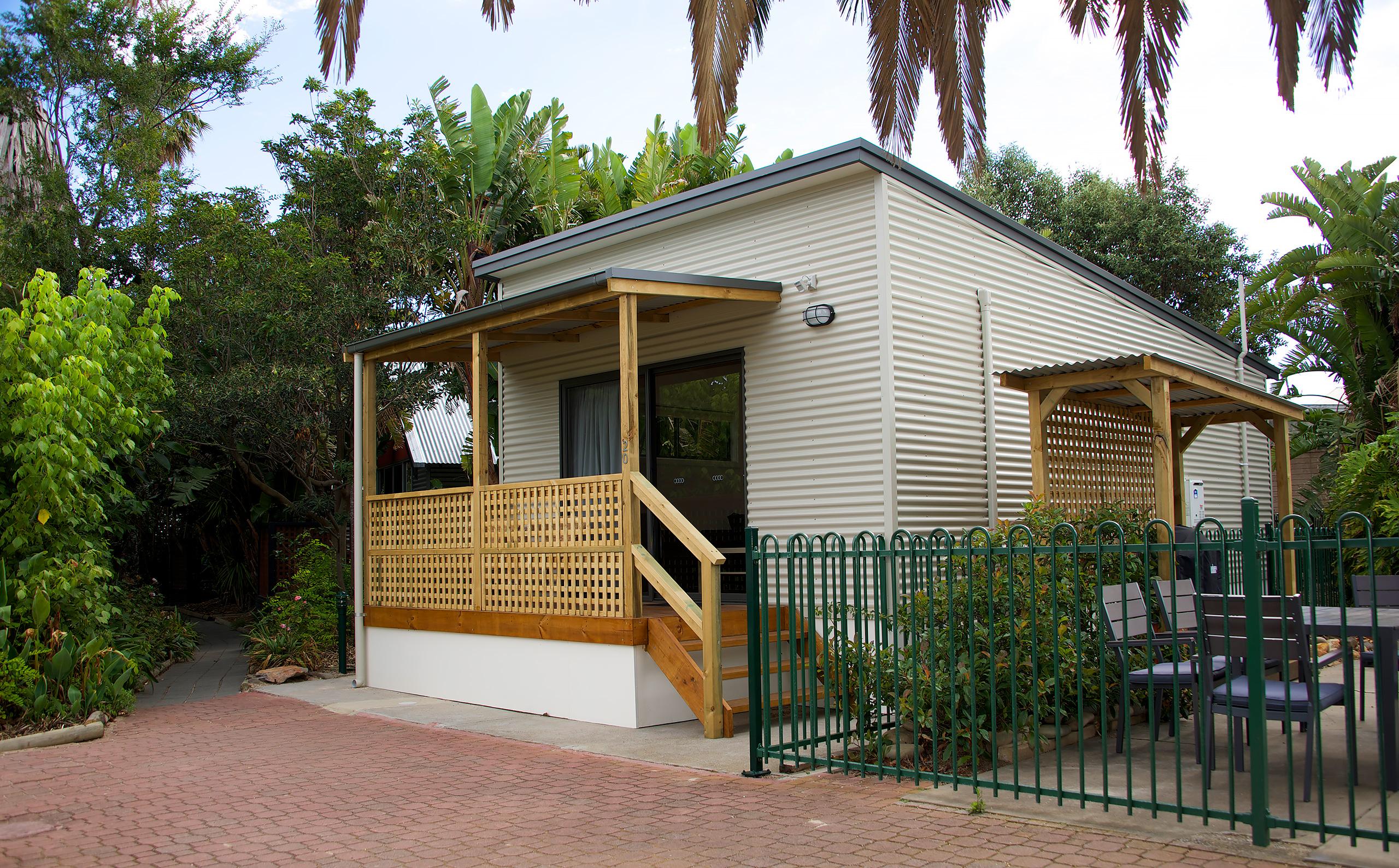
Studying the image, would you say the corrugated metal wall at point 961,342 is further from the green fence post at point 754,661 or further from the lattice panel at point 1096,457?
the green fence post at point 754,661

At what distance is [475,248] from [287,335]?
4057 millimetres

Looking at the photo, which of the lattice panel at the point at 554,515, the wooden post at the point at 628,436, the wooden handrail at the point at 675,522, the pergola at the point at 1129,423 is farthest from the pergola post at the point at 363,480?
the pergola at the point at 1129,423

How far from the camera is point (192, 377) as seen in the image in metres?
13.3

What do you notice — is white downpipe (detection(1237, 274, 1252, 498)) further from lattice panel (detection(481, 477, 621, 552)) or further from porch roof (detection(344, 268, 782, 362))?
lattice panel (detection(481, 477, 621, 552))

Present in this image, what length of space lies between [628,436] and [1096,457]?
4422mm

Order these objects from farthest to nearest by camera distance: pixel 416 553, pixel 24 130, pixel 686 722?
pixel 24 130, pixel 416 553, pixel 686 722

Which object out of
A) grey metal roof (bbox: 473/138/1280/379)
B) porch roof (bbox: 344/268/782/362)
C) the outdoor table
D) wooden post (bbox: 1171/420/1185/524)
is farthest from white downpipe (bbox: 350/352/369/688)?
the outdoor table

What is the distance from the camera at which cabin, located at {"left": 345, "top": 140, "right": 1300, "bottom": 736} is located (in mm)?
8531

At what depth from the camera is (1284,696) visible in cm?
496

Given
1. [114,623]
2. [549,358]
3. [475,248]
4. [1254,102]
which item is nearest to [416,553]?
[549,358]

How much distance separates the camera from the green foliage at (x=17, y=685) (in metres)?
8.40

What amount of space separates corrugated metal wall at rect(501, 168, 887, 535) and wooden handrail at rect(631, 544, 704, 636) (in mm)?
1523

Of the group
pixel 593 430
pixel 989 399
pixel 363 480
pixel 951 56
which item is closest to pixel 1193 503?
pixel 989 399

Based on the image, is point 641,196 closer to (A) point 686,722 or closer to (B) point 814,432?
(B) point 814,432
